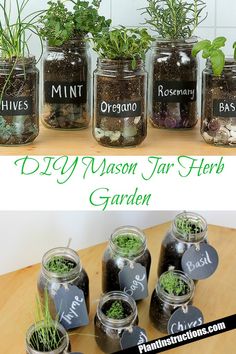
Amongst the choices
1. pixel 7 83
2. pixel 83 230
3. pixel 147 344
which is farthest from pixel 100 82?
pixel 83 230

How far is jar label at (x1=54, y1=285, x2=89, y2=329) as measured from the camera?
1.22 metres

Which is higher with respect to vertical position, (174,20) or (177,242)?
(174,20)

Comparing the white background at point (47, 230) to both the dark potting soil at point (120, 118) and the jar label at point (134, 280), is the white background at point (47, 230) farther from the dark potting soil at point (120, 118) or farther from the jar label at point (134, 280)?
the dark potting soil at point (120, 118)

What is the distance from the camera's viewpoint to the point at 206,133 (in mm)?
1076

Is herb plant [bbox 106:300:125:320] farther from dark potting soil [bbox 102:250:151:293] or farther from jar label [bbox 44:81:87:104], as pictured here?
Result: jar label [bbox 44:81:87:104]

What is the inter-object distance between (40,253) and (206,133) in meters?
0.67

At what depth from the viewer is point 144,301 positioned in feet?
4.59

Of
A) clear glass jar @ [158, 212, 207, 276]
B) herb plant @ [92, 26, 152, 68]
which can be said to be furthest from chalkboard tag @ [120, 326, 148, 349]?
herb plant @ [92, 26, 152, 68]

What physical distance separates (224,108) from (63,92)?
297mm

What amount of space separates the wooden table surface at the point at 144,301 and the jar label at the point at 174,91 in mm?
493

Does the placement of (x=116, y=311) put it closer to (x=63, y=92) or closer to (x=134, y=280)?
(x=134, y=280)

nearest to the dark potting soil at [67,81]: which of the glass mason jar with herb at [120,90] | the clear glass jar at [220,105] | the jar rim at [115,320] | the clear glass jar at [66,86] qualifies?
the clear glass jar at [66,86]

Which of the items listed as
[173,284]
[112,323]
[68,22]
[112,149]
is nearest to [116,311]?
[112,323]

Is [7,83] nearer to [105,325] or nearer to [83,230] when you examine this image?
[105,325]
